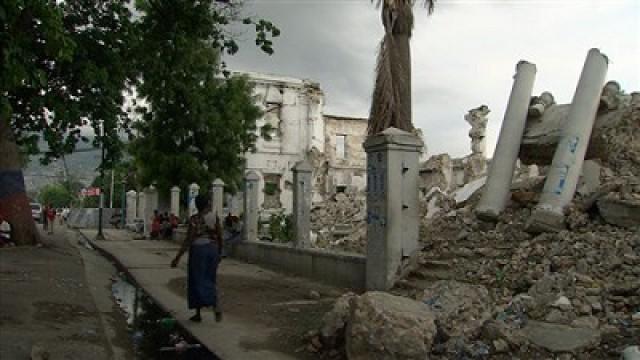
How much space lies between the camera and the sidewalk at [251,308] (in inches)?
263

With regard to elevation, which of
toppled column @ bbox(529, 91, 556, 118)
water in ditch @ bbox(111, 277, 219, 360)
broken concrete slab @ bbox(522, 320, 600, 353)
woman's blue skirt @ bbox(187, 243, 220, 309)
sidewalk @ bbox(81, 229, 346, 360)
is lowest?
water in ditch @ bbox(111, 277, 219, 360)

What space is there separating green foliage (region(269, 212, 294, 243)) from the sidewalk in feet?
13.3

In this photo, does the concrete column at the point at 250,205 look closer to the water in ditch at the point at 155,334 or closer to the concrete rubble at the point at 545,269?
the concrete rubble at the point at 545,269

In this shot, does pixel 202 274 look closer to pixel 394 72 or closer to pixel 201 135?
pixel 394 72

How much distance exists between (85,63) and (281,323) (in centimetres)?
603

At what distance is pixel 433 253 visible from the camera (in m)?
9.59

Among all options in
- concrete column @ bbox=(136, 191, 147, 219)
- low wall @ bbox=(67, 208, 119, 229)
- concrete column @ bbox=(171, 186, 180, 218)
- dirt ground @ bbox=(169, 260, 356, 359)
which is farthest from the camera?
low wall @ bbox=(67, 208, 119, 229)

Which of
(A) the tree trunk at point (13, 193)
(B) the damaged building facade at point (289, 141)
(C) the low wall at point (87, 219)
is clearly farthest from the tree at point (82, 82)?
(C) the low wall at point (87, 219)

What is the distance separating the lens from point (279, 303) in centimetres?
938

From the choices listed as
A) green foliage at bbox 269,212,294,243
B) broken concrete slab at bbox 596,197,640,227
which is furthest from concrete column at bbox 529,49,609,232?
green foliage at bbox 269,212,294,243

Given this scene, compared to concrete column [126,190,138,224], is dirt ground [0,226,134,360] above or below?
below

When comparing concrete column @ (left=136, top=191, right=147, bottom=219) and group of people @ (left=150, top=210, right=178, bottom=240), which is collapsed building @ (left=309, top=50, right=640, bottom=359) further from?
concrete column @ (left=136, top=191, right=147, bottom=219)

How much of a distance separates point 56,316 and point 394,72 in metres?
8.28

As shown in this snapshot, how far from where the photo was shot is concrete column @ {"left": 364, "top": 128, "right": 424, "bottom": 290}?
8.88m
